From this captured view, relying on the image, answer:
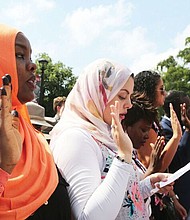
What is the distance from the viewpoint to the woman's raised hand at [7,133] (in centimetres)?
127

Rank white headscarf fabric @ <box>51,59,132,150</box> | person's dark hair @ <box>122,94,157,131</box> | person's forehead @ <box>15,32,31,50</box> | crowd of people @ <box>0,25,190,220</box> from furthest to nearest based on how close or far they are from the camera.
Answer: person's dark hair @ <box>122,94,157,131</box>, white headscarf fabric @ <box>51,59,132,150</box>, person's forehead @ <box>15,32,31,50</box>, crowd of people @ <box>0,25,190,220</box>

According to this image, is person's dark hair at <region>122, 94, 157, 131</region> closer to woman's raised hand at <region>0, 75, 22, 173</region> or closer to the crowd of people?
the crowd of people

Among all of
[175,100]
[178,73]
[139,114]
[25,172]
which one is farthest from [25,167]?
[178,73]

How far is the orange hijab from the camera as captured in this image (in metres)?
1.53

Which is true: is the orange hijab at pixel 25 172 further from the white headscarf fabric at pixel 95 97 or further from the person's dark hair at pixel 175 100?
the person's dark hair at pixel 175 100

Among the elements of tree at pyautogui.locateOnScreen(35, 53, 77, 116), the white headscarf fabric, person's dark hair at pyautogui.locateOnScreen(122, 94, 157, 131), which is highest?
the white headscarf fabric

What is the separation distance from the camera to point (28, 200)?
1579 millimetres

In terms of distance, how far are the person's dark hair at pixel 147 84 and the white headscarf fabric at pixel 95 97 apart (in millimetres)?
1370

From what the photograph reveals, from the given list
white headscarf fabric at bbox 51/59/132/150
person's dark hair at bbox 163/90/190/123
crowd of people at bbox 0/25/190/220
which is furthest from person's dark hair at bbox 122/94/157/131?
person's dark hair at bbox 163/90/190/123

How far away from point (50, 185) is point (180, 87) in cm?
3190

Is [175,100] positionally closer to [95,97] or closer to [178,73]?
[95,97]

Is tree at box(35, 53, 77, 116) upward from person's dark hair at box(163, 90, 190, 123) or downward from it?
downward

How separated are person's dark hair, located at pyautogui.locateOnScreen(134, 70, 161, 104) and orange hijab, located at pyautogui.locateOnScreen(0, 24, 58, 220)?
194 cm

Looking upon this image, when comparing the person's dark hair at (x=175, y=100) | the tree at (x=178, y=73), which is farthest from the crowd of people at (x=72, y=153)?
the tree at (x=178, y=73)
